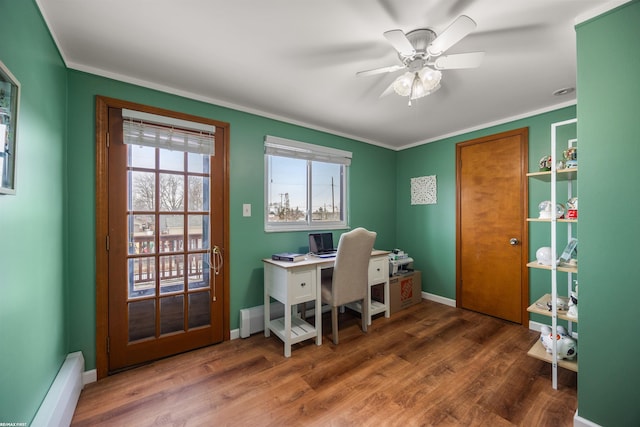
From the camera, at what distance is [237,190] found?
257cm

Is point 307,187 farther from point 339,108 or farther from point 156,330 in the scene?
point 156,330

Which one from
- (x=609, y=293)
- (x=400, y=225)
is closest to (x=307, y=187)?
(x=400, y=225)

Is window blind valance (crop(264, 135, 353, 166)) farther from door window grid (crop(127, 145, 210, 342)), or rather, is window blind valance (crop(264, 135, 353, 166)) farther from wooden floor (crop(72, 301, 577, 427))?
wooden floor (crop(72, 301, 577, 427))

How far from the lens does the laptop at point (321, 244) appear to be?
2.92 metres

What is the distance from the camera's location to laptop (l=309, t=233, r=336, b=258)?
2918 mm

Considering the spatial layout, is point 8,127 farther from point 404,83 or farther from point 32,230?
point 404,83

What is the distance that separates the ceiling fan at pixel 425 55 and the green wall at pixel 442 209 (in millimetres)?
1807

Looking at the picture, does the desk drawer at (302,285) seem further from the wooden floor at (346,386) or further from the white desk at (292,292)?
the wooden floor at (346,386)

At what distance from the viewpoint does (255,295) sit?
2676mm

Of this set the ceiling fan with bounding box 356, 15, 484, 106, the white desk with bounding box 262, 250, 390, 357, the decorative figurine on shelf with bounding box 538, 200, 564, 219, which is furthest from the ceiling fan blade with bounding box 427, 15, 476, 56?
the white desk with bounding box 262, 250, 390, 357

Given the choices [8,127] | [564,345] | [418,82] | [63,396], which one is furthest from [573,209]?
[63,396]

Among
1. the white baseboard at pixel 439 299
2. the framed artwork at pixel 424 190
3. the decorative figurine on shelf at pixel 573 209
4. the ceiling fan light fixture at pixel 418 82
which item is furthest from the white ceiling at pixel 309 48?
the white baseboard at pixel 439 299

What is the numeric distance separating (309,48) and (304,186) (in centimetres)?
169

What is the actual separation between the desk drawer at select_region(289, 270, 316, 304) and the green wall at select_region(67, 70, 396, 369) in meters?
0.57
